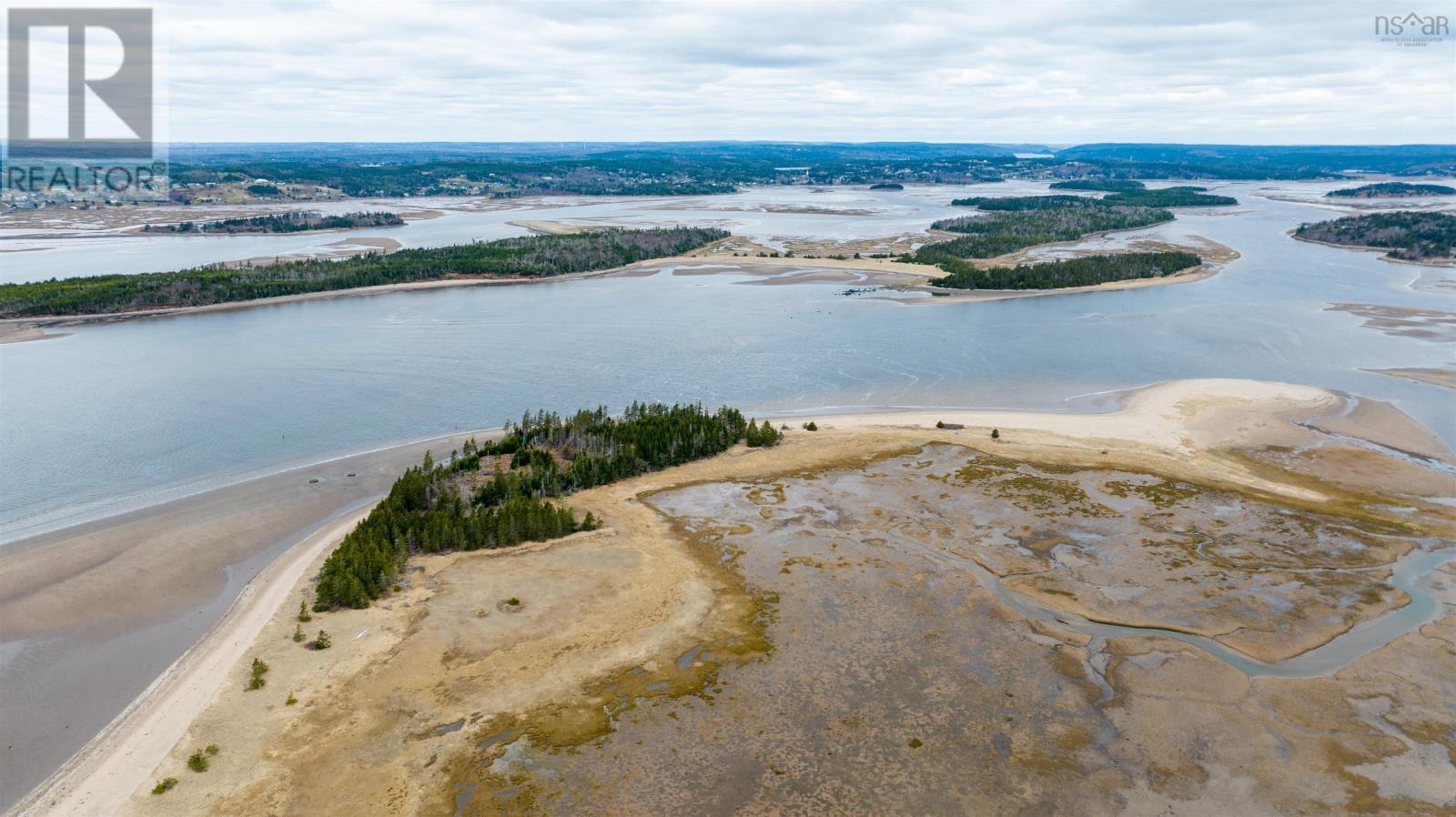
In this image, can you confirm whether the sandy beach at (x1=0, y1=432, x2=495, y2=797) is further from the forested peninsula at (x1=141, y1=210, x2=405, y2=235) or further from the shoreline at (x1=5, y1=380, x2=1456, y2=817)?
the forested peninsula at (x1=141, y1=210, x2=405, y2=235)

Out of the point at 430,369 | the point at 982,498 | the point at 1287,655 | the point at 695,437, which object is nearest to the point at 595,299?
the point at 430,369

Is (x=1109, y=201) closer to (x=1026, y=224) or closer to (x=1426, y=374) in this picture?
(x=1026, y=224)

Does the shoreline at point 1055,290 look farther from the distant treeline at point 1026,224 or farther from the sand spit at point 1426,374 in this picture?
the sand spit at point 1426,374

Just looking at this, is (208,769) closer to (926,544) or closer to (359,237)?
(926,544)

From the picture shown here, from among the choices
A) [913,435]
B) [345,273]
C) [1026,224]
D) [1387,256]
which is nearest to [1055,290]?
[1026,224]

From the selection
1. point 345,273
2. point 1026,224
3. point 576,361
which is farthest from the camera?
point 1026,224

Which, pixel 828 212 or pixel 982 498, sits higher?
pixel 828 212

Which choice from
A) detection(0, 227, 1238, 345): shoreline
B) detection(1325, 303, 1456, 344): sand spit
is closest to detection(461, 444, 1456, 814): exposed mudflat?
detection(1325, 303, 1456, 344): sand spit
